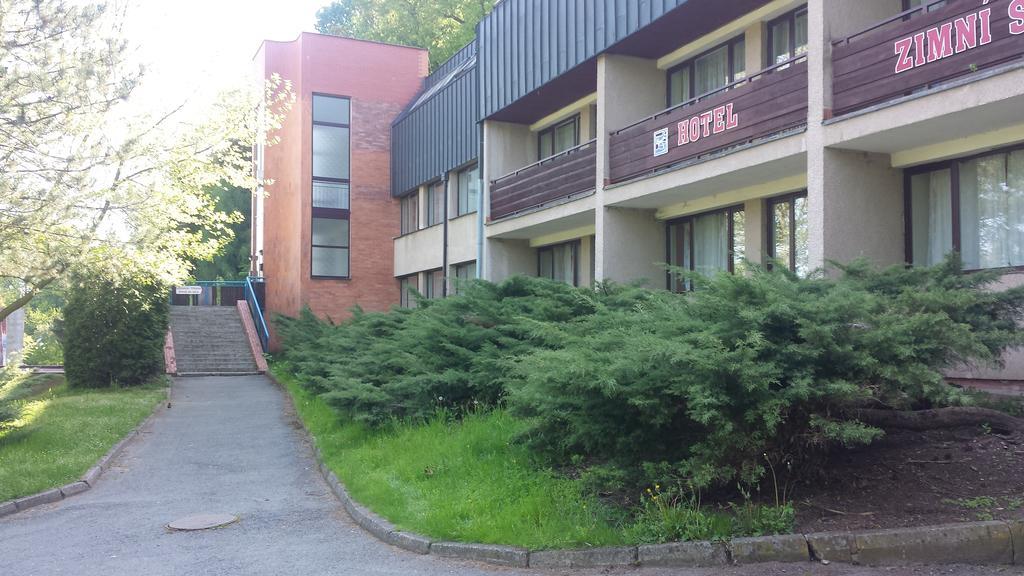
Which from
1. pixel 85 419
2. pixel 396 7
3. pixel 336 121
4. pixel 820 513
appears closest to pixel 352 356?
pixel 85 419

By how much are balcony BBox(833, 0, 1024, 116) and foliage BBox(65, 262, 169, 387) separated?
1625 cm

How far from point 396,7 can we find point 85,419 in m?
31.7

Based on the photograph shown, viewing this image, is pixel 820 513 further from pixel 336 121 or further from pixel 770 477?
pixel 336 121

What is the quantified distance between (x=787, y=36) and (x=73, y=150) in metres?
10.4

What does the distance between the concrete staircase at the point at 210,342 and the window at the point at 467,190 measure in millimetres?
8349

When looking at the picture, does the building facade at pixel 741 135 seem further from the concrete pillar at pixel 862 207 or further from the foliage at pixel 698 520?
the foliage at pixel 698 520

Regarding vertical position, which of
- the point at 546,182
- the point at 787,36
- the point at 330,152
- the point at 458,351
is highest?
the point at 330,152

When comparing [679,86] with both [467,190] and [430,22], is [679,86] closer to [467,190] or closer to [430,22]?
[467,190]

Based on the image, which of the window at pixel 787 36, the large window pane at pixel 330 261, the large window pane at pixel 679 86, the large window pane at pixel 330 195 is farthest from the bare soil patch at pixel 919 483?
the large window pane at pixel 330 195

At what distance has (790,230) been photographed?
13.5m

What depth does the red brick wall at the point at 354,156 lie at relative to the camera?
2934cm

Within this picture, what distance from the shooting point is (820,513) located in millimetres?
6449

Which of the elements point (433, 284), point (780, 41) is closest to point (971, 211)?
point (780, 41)

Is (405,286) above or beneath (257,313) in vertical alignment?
above
